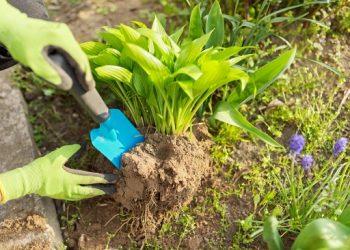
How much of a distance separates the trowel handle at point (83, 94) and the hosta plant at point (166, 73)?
0.50ft

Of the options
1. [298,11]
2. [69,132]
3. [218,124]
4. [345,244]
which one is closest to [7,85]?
[69,132]

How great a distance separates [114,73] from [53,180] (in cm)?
40

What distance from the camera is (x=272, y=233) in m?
1.46

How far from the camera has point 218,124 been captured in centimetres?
193

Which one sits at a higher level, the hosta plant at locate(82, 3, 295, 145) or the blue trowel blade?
the hosta plant at locate(82, 3, 295, 145)

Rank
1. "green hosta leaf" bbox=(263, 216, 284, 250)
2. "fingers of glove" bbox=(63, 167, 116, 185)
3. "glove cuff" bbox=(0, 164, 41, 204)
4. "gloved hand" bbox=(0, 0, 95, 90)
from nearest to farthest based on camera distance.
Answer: "gloved hand" bbox=(0, 0, 95, 90) → "green hosta leaf" bbox=(263, 216, 284, 250) → "glove cuff" bbox=(0, 164, 41, 204) → "fingers of glove" bbox=(63, 167, 116, 185)

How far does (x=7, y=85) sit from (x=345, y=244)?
4.83 feet

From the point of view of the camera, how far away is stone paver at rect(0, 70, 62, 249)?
1.71 metres

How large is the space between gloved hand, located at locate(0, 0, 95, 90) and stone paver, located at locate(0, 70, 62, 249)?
624 millimetres

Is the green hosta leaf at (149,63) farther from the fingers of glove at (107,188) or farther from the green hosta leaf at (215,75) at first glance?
the fingers of glove at (107,188)

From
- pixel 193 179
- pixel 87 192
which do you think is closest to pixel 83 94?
pixel 87 192

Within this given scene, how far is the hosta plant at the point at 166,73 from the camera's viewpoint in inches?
62.2

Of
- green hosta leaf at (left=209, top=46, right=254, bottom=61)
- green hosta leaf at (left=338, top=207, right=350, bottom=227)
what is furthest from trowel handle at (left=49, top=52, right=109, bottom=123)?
green hosta leaf at (left=338, top=207, right=350, bottom=227)

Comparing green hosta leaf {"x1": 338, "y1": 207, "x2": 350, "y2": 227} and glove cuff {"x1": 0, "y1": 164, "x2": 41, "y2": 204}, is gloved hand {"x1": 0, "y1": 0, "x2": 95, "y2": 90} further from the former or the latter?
green hosta leaf {"x1": 338, "y1": 207, "x2": 350, "y2": 227}
